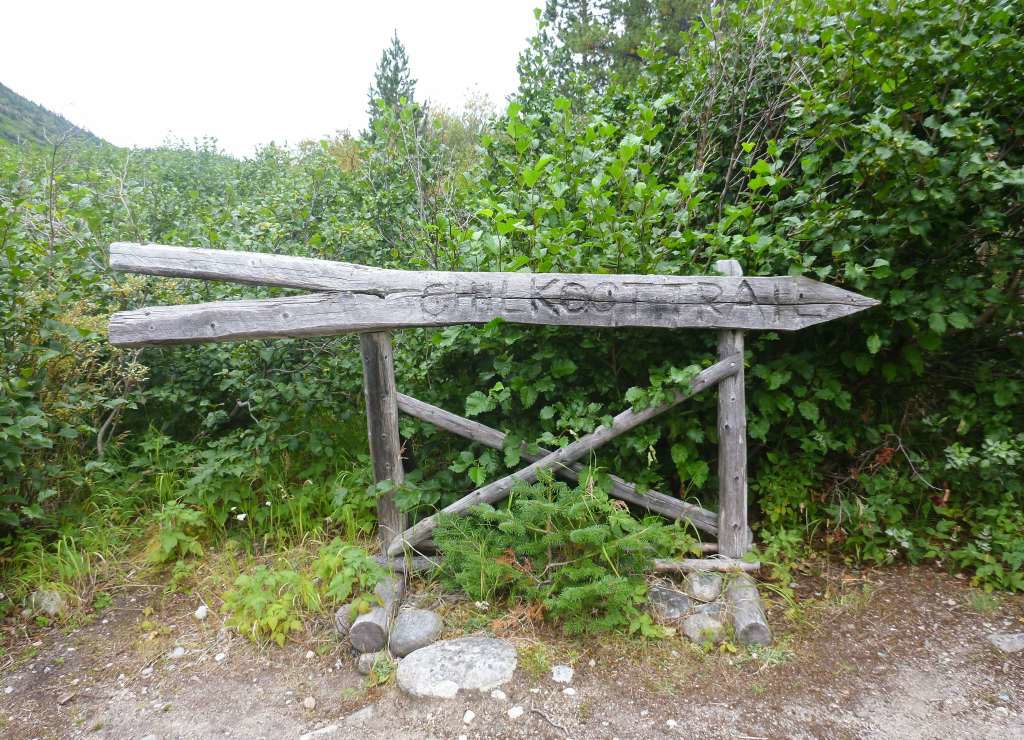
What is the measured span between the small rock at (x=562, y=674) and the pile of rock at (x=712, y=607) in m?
0.57

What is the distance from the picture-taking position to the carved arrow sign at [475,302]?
8.91 feet

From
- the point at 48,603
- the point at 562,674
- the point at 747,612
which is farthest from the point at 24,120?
the point at 747,612

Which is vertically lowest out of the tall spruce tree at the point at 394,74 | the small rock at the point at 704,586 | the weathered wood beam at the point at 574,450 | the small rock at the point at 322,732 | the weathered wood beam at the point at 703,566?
the small rock at the point at 322,732

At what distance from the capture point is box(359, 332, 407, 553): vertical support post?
10.2 ft

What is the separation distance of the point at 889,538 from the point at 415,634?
2737 millimetres

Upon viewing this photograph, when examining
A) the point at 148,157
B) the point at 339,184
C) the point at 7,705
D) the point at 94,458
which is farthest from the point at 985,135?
the point at 148,157

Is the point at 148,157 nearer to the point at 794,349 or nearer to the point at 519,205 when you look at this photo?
the point at 519,205

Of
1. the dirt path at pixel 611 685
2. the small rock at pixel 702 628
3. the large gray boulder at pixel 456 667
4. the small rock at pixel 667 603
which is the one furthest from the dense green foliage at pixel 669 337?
the small rock at pixel 702 628

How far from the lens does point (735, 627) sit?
9.30ft

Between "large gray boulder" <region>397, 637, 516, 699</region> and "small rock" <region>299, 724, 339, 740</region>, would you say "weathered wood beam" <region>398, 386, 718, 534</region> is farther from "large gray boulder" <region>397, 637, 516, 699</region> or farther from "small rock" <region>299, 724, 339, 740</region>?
"small rock" <region>299, 724, 339, 740</region>

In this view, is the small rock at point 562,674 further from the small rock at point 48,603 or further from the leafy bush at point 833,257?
the small rock at point 48,603

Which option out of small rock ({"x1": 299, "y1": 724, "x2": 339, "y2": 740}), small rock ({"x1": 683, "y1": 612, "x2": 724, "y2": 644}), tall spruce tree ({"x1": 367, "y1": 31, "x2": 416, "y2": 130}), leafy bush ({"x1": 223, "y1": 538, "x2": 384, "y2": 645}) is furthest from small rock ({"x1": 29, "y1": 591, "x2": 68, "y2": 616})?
tall spruce tree ({"x1": 367, "y1": 31, "x2": 416, "y2": 130})

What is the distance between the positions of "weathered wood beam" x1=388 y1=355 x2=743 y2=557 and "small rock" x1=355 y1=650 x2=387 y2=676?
22.8 inches

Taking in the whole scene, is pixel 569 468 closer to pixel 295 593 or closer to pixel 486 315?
pixel 486 315
